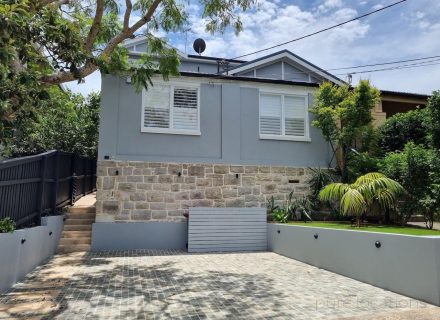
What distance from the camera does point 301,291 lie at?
6.86m

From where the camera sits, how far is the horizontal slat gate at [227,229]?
11594mm

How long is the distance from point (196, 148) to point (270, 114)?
316 cm

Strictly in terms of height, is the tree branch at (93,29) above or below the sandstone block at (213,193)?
above

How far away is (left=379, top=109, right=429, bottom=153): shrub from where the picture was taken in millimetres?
12562

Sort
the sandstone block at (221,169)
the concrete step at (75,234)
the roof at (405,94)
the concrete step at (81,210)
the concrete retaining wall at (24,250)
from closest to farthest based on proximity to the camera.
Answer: the concrete retaining wall at (24,250) → the concrete step at (75,234) → the concrete step at (81,210) → the sandstone block at (221,169) → the roof at (405,94)

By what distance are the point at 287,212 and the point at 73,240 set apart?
708 cm

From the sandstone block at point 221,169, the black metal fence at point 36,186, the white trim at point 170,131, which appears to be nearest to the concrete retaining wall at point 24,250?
the black metal fence at point 36,186

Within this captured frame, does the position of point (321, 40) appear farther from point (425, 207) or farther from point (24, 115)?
point (24, 115)

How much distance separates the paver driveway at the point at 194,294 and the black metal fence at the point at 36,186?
56.4 inches

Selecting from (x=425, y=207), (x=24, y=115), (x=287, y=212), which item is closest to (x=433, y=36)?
(x=425, y=207)

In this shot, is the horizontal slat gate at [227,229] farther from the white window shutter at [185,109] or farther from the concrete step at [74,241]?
the concrete step at [74,241]

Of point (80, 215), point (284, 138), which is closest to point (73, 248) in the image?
point (80, 215)

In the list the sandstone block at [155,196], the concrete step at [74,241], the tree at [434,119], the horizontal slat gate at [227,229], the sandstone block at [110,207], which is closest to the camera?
the tree at [434,119]

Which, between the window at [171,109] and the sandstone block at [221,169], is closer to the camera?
the window at [171,109]
